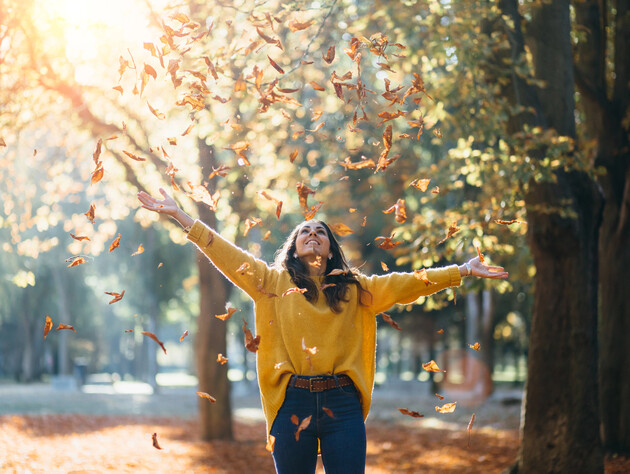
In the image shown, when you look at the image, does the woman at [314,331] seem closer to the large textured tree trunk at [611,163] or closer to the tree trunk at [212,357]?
the large textured tree trunk at [611,163]

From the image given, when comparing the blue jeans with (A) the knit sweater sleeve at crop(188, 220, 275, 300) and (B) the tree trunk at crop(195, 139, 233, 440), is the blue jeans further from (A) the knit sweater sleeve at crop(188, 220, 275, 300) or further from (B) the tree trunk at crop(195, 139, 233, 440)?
(B) the tree trunk at crop(195, 139, 233, 440)

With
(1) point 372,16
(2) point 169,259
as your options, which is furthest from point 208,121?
(2) point 169,259

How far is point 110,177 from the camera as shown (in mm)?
16266

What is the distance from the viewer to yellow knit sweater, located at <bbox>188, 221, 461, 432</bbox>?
12.2 ft

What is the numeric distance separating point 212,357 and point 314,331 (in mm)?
10441

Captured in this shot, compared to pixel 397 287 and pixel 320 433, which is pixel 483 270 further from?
pixel 320 433

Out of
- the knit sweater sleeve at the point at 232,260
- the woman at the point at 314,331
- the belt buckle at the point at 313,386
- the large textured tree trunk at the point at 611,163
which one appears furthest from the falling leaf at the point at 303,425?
the large textured tree trunk at the point at 611,163

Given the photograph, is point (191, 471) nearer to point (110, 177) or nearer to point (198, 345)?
point (198, 345)

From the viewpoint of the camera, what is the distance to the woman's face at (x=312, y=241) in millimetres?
4023

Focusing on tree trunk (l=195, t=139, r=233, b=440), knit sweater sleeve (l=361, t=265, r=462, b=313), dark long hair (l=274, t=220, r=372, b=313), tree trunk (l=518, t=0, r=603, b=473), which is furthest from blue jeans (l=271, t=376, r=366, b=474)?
tree trunk (l=195, t=139, r=233, b=440)

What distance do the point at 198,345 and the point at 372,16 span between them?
22.1 feet

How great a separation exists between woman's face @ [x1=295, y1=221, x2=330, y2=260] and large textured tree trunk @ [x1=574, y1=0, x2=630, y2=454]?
6.59 meters

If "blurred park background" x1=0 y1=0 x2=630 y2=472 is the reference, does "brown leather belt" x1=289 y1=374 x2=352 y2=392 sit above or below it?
below

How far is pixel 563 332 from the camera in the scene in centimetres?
787
